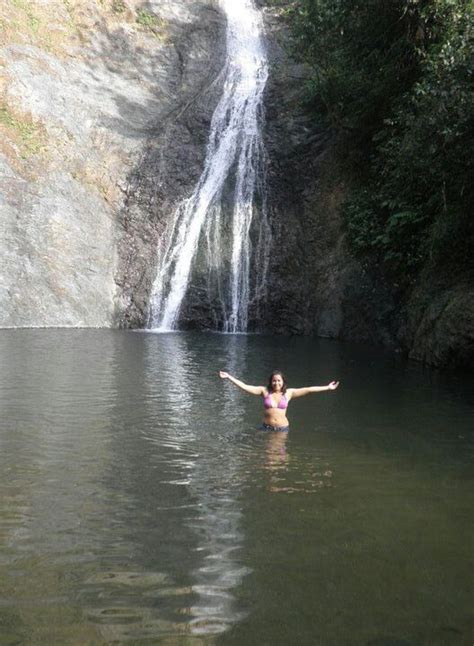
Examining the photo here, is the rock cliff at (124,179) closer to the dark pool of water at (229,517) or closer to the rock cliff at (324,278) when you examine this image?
the rock cliff at (324,278)

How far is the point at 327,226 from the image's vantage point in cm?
2973

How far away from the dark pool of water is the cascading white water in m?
15.7

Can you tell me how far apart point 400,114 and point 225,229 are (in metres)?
11.2

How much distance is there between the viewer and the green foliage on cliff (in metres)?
17.0

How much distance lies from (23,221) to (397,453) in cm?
2258

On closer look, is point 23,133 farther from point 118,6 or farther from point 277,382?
point 277,382

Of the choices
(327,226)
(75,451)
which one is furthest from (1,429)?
(327,226)

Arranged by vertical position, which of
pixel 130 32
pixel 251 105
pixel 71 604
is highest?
pixel 130 32

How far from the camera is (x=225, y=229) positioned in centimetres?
3148

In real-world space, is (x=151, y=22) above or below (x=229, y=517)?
above

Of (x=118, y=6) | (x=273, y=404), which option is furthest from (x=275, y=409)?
(x=118, y=6)

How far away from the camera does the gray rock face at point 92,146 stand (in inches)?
1121

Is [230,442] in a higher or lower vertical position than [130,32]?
lower

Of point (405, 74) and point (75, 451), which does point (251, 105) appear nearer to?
point (405, 74)
